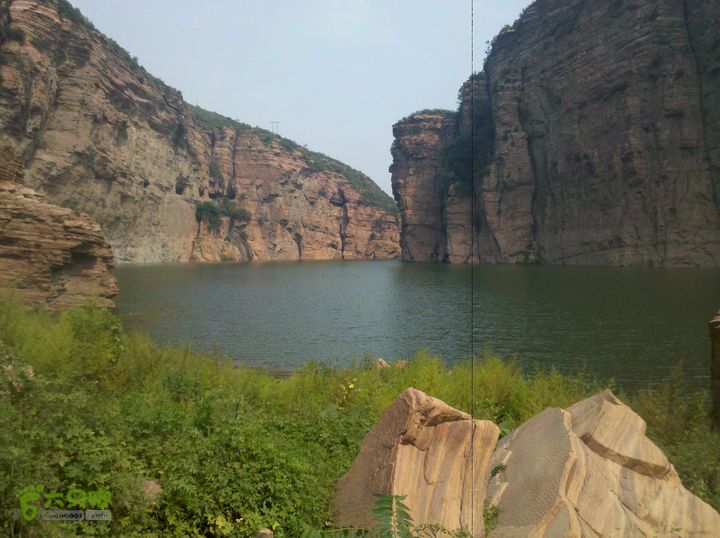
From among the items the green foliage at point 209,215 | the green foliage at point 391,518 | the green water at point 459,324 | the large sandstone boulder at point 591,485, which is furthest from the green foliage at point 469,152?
the green foliage at point 391,518

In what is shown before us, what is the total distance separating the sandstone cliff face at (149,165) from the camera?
5119 cm

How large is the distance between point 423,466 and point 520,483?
3.11 feet

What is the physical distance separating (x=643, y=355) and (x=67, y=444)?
15413 mm

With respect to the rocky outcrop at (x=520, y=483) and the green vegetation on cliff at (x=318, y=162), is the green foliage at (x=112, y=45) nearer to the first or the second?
the green vegetation on cliff at (x=318, y=162)

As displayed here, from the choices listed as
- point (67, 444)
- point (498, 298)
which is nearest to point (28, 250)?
point (67, 444)

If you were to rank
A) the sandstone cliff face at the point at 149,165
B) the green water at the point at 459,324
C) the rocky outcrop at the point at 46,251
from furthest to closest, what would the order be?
the sandstone cliff face at the point at 149,165 → the rocky outcrop at the point at 46,251 → the green water at the point at 459,324

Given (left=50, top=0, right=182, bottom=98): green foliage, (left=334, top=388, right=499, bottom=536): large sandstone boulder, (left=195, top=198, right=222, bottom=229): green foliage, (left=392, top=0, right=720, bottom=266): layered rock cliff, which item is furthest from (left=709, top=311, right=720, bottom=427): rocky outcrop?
(left=195, top=198, right=222, bottom=229): green foliage

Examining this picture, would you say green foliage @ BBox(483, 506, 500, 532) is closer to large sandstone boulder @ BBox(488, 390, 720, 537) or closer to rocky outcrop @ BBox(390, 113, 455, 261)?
large sandstone boulder @ BBox(488, 390, 720, 537)

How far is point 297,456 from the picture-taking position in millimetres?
4766

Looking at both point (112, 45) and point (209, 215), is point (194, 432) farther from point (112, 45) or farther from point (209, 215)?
point (209, 215)

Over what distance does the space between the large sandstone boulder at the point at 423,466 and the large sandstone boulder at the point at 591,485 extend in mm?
357

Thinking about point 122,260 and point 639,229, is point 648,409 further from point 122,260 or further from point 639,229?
point 122,260

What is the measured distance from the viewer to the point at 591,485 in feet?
13.7

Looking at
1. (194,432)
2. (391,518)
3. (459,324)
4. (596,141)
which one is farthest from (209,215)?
(391,518)
